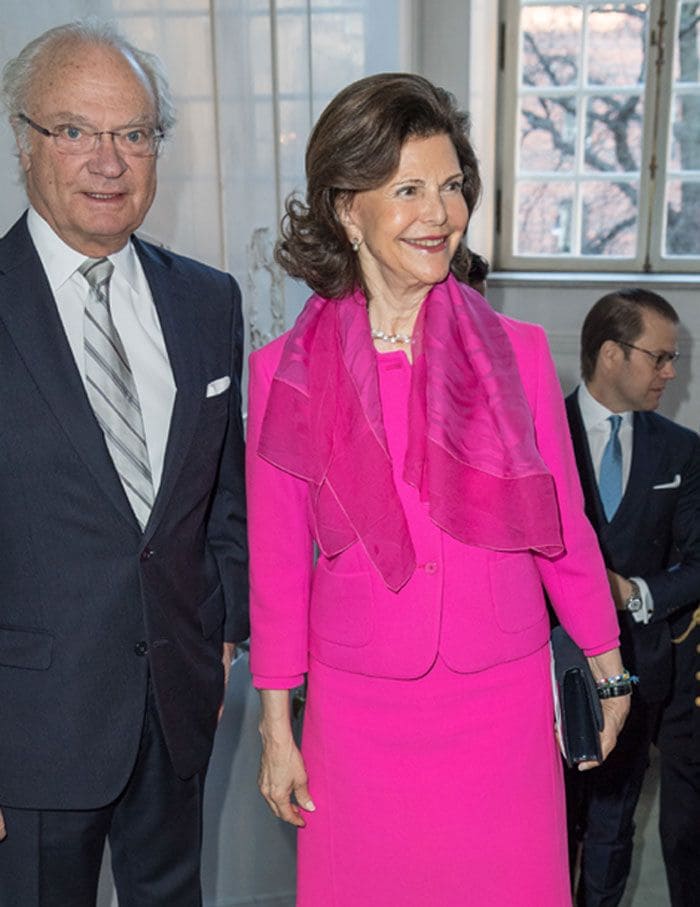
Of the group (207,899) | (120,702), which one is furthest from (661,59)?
(120,702)

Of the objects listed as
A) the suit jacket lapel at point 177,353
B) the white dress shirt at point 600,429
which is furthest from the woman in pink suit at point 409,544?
the white dress shirt at point 600,429

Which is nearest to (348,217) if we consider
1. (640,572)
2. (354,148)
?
(354,148)

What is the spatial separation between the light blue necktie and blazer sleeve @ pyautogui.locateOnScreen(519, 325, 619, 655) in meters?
0.93

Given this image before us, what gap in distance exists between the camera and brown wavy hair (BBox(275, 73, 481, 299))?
1.69 metres

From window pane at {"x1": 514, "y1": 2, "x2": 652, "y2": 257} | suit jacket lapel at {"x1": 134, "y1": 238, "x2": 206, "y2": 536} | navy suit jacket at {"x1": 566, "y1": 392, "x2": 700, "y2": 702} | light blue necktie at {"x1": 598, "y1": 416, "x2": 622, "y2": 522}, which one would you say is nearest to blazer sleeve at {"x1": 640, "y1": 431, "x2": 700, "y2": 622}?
navy suit jacket at {"x1": 566, "y1": 392, "x2": 700, "y2": 702}

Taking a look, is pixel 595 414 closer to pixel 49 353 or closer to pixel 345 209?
pixel 345 209

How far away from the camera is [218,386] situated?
1890 mm

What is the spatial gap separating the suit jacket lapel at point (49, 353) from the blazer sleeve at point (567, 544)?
26.9 inches

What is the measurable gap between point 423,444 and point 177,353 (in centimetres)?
44

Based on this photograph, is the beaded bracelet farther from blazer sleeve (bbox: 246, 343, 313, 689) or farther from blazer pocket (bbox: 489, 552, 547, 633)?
blazer sleeve (bbox: 246, 343, 313, 689)

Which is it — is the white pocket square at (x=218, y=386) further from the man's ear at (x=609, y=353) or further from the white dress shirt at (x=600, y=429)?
the man's ear at (x=609, y=353)

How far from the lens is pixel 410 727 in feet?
5.94

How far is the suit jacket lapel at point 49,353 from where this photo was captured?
5.37 feet

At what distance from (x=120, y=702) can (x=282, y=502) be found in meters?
0.41
